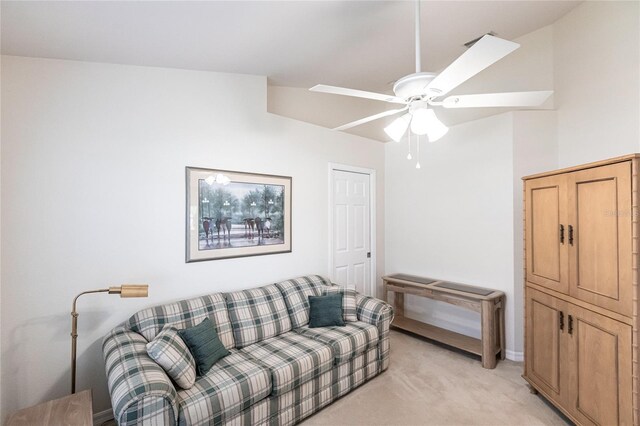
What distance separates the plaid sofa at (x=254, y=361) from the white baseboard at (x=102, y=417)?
64 centimetres

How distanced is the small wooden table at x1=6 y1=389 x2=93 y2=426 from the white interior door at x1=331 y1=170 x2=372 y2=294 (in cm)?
262

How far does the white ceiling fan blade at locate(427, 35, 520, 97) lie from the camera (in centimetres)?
124

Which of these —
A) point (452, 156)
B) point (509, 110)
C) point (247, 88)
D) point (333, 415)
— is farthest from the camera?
point (452, 156)

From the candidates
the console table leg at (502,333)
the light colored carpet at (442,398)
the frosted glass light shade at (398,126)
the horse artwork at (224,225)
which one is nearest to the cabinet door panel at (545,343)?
the light colored carpet at (442,398)

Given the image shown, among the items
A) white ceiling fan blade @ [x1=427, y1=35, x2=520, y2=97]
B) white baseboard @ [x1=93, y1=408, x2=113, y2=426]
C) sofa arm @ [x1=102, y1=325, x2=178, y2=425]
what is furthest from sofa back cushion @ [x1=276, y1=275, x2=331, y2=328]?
white ceiling fan blade @ [x1=427, y1=35, x2=520, y2=97]

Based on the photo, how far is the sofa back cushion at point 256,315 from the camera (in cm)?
255

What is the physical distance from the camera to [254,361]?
7.21 ft

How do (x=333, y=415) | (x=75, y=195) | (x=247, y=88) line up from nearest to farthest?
1. (x=75, y=195)
2. (x=333, y=415)
3. (x=247, y=88)

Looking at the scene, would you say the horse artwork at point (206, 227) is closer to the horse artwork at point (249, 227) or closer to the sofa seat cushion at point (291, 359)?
the horse artwork at point (249, 227)

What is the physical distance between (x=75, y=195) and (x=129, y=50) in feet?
3.73

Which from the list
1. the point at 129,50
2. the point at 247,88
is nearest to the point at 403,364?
the point at 247,88

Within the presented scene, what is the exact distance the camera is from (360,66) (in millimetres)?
3092

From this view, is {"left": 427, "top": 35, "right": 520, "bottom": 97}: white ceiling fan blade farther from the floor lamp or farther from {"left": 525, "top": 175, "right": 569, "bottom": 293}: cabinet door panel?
the floor lamp

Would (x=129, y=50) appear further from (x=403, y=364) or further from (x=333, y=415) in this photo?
(x=403, y=364)
